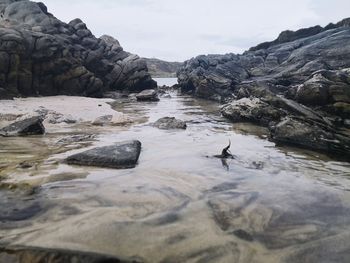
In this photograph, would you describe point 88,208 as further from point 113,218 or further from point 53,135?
point 53,135

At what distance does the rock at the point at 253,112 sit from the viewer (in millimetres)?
12172

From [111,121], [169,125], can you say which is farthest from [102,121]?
[169,125]

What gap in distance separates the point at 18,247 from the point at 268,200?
2976mm

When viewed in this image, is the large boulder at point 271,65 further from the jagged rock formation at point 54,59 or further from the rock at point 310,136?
the rock at point 310,136

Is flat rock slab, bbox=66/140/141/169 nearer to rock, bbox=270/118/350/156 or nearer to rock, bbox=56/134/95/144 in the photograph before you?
rock, bbox=56/134/95/144

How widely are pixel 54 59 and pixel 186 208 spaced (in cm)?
2095

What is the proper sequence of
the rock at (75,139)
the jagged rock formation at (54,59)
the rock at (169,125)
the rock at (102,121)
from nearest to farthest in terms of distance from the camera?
the rock at (75,139) < the rock at (169,125) < the rock at (102,121) < the jagged rock formation at (54,59)

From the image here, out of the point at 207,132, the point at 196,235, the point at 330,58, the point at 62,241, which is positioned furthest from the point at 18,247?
the point at 330,58

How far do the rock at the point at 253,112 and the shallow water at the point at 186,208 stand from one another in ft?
17.2

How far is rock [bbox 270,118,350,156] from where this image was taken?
8.26m

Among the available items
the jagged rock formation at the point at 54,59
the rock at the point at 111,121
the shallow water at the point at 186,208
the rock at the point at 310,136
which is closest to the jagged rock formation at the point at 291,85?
the rock at the point at 310,136

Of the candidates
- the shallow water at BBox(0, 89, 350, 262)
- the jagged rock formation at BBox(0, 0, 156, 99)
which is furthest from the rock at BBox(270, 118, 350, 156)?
the jagged rock formation at BBox(0, 0, 156, 99)

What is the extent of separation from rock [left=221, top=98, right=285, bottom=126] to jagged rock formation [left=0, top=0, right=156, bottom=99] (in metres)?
12.0

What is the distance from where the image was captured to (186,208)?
406 centimetres
